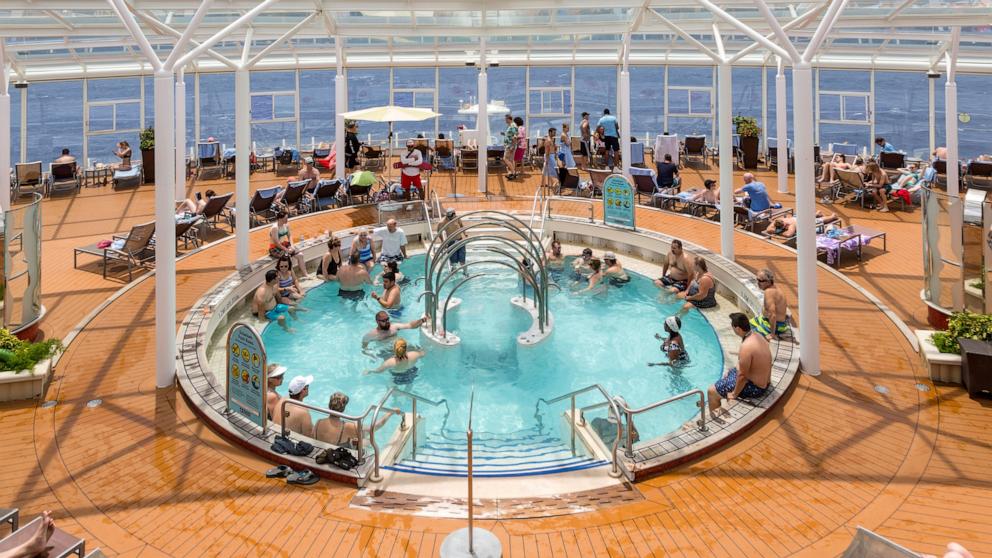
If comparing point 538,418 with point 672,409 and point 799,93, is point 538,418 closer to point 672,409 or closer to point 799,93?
point 672,409

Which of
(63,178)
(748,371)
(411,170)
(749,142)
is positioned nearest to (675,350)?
(748,371)

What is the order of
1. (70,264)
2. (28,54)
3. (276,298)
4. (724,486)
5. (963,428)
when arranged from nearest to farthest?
1. (724,486)
2. (963,428)
3. (276,298)
4. (70,264)
5. (28,54)

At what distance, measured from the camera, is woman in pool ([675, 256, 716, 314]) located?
1107cm

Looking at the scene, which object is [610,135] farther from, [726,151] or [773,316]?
[773,316]

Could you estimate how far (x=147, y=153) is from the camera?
18.7 meters

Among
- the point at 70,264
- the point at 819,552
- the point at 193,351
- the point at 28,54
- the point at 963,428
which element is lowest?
the point at 819,552

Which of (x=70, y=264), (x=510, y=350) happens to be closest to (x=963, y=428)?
(x=510, y=350)

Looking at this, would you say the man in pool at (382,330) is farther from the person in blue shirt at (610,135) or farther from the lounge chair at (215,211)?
the person in blue shirt at (610,135)

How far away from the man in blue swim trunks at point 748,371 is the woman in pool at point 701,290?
342cm

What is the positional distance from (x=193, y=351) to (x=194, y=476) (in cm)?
270

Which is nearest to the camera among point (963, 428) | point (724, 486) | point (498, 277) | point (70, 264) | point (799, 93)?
point (724, 486)

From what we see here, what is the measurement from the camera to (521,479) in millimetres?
6453

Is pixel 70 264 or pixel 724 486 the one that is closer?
pixel 724 486

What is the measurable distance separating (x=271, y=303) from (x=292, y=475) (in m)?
5.25
